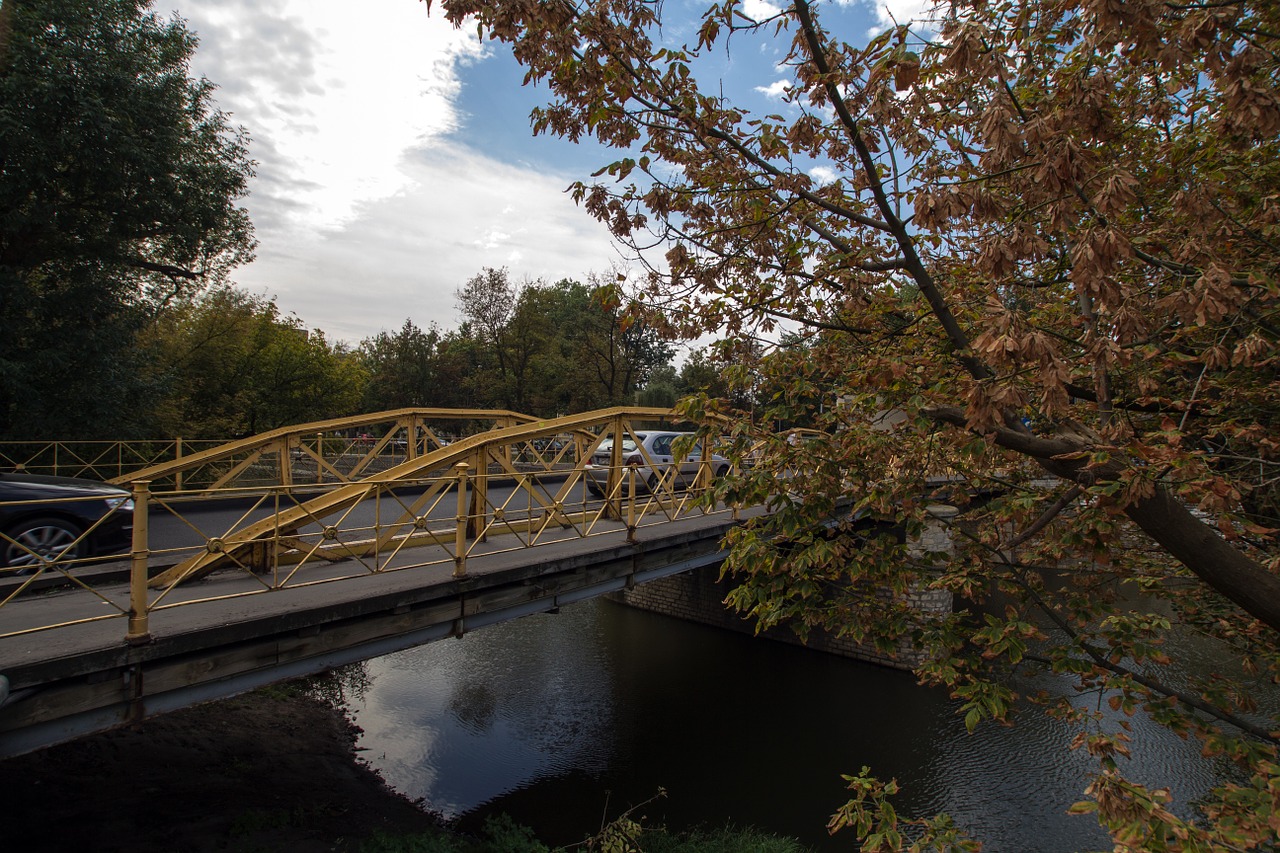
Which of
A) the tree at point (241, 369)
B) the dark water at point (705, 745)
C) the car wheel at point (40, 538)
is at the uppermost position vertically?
the tree at point (241, 369)

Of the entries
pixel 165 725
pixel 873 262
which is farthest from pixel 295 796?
pixel 873 262

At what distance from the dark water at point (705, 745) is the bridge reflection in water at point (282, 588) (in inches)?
157

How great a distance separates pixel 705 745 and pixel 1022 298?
10.1m

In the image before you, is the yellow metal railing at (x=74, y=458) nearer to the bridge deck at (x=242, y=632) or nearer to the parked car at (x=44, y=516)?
the parked car at (x=44, y=516)

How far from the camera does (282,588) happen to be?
641cm

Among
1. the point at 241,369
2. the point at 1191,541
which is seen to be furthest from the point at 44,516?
the point at 241,369

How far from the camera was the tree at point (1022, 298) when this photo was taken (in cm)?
320

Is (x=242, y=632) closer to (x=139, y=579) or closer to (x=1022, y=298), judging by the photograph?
(x=139, y=579)

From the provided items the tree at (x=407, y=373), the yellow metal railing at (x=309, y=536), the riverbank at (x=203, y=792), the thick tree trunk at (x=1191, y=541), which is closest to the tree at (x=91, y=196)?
the yellow metal railing at (x=309, y=536)

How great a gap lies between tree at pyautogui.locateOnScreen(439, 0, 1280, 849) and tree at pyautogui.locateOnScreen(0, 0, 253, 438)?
11982 millimetres

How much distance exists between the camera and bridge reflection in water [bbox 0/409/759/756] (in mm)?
4766

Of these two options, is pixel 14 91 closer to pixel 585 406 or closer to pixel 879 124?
pixel 879 124

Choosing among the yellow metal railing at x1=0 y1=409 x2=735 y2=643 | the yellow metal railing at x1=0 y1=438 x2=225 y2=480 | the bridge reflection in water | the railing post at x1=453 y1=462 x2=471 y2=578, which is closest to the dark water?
the bridge reflection in water

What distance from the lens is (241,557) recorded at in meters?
7.39
